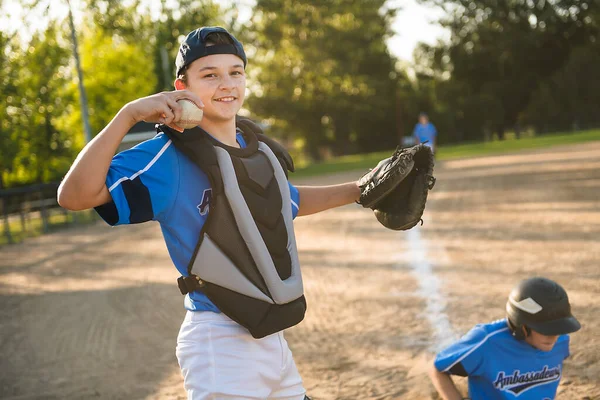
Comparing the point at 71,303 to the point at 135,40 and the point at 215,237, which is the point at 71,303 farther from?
the point at 135,40

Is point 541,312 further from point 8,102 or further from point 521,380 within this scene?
point 8,102

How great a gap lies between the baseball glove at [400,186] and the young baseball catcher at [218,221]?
0.57 metres

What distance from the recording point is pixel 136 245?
12586 mm

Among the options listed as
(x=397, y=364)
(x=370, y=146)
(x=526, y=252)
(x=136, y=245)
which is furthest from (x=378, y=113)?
(x=397, y=364)

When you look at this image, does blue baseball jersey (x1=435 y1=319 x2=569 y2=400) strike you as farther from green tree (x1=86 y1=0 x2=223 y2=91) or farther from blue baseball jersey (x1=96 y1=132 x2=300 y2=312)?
green tree (x1=86 y1=0 x2=223 y2=91)

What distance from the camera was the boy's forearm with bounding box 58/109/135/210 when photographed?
7.23ft

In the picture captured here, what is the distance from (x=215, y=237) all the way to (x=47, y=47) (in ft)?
63.9

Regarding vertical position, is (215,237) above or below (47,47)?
below

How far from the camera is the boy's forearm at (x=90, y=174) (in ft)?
7.23

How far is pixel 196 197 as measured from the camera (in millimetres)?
2504

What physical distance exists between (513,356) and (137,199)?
2348mm

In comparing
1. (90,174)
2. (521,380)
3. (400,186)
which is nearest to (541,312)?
(521,380)

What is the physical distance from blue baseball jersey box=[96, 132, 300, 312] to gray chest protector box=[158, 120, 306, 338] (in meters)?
0.04

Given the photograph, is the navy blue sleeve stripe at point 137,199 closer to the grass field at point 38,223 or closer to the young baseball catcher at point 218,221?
the young baseball catcher at point 218,221
